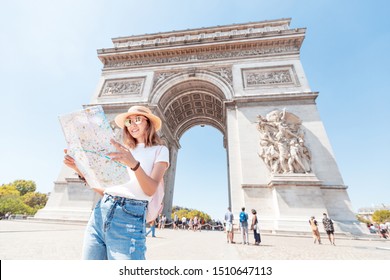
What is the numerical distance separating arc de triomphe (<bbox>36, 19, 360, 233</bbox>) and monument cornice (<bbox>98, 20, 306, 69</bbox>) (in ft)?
0.23

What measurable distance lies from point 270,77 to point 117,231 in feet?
43.7

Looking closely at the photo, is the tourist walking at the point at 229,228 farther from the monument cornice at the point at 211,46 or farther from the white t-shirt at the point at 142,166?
the monument cornice at the point at 211,46

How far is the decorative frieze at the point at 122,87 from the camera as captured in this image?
44.8ft

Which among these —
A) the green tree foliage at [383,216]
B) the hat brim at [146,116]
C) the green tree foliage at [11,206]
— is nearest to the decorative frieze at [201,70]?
the hat brim at [146,116]

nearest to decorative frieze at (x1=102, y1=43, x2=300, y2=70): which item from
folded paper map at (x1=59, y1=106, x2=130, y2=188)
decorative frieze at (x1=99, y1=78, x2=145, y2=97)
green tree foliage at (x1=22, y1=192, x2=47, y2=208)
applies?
decorative frieze at (x1=99, y1=78, x2=145, y2=97)

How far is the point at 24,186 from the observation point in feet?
147

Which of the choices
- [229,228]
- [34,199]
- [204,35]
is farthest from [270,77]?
[34,199]

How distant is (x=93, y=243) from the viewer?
103 centimetres

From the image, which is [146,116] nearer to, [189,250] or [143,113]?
[143,113]

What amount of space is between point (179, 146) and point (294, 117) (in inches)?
402

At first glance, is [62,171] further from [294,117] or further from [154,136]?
[294,117]

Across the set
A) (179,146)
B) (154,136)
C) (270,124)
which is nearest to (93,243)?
(154,136)

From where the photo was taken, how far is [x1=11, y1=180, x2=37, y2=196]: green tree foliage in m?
44.0

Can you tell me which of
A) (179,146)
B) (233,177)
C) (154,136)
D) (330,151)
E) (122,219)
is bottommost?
(122,219)
